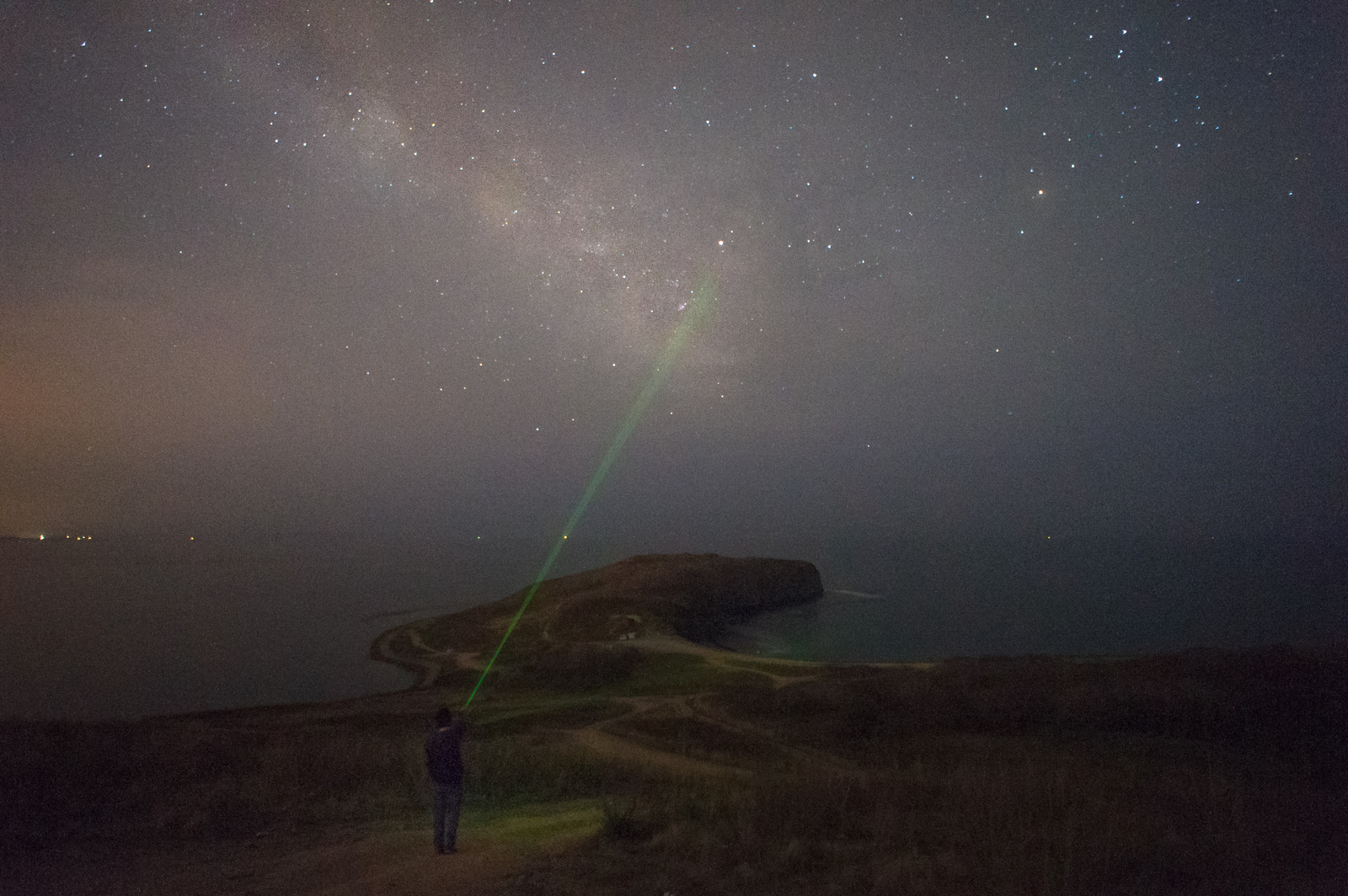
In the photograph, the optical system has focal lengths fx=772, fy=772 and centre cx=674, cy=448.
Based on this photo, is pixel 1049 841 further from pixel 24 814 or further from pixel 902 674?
pixel 902 674

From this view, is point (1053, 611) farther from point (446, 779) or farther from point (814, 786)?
point (446, 779)

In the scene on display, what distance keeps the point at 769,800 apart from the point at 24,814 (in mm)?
11910

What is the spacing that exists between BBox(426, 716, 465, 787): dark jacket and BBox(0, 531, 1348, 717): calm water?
30.6m

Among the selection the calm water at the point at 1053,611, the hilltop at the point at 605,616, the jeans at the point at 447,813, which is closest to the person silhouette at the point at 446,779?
the jeans at the point at 447,813

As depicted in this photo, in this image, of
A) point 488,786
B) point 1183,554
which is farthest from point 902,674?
point 1183,554

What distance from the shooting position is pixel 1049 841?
8.59 metres

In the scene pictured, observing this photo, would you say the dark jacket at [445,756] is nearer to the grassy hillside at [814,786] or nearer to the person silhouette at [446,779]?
the person silhouette at [446,779]

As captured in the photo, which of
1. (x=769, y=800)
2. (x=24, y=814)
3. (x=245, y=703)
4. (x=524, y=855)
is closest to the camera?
(x=524, y=855)

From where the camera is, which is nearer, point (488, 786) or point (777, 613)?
point (488, 786)

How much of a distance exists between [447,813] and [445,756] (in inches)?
26.7

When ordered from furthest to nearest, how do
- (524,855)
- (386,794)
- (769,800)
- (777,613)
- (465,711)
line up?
(777,613) < (465,711) < (386,794) < (769,800) < (524,855)

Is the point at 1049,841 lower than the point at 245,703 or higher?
higher

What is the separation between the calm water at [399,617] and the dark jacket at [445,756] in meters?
30.6

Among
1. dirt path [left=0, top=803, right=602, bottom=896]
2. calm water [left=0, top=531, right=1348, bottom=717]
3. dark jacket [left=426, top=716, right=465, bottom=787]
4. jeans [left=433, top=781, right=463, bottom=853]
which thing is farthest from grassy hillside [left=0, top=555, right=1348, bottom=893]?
calm water [left=0, top=531, right=1348, bottom=717]
